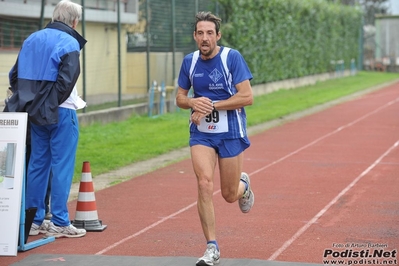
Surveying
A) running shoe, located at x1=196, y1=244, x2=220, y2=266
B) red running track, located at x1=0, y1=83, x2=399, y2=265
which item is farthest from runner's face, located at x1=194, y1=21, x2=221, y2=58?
red running track, located at x1=0, y1=83, x2=399, y2=265

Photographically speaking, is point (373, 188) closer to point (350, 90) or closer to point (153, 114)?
point (153, 114)

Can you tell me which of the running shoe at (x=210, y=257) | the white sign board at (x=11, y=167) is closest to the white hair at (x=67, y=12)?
the white sign board at (x=11, y=167)

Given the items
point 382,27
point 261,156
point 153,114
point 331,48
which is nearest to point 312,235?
point 261,156

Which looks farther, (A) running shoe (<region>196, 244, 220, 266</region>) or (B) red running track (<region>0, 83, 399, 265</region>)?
(B) red running track (<region>0, 83, 399, 265</region>)

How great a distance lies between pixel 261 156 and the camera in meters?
15.6

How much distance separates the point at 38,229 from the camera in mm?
9031

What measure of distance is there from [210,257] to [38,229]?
2.33m

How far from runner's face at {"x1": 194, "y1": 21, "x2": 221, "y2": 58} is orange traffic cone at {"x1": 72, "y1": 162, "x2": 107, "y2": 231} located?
7.22 ft

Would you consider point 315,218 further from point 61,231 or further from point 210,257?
point 61,231

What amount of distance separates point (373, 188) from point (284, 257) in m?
4.42

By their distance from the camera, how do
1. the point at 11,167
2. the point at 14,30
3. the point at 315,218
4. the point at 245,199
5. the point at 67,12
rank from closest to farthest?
the point at 11,167
the point at 245,199
the point at 67,12
the point at 315,218
the point at 14,30

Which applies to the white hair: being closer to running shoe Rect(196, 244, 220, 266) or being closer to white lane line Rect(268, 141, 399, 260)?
running shoe Rect(196, 244, 220, 266)

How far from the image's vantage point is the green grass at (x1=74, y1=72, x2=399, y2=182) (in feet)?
49.4

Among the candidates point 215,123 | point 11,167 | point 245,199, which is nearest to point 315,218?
point 245,199
